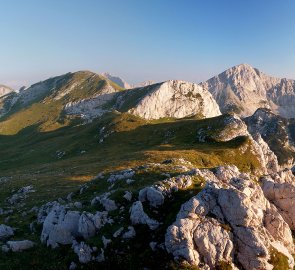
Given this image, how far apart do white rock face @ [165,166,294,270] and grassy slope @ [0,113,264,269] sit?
2.11m

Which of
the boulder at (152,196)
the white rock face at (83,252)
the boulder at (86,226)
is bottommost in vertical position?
the white rock face at (83,252)

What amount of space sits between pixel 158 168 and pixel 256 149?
67496mm

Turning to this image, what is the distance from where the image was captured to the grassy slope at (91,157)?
32206 millimetres

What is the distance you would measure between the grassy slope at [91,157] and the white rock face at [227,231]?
6.92ft

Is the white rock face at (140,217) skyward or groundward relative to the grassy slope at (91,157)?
skyward

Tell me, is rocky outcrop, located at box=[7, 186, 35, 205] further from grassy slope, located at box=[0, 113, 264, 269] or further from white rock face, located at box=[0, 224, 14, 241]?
white rock face, located at box=[0, 224, 14, 241]

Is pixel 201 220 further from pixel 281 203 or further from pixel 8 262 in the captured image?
pixel 8 262

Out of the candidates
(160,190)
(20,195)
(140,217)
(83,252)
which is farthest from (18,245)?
(20,195)

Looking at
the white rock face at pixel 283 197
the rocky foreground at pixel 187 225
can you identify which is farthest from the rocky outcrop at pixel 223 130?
the rocky foreground at pixel 187 225

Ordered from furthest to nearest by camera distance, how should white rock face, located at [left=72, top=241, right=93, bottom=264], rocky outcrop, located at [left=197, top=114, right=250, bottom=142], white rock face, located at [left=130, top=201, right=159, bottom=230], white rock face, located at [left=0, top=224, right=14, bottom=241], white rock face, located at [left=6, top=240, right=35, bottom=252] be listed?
rocky outcrop, located at [left=197, top=114, right=250, bottom=142]
white rock face, located at [left=0, top=224, right=14, bottom=241]
white rock face, located at [left=6, top=240, right=35, bottom=252]
white rock face, located at [left=130, top=201, right=159, bottom=230]
white rock face, located at [left=72, top=241, right=93, bottom=264]

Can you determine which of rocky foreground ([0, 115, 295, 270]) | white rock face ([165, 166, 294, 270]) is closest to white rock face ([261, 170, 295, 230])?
rocky foreground ([0, 115, 295, 270])

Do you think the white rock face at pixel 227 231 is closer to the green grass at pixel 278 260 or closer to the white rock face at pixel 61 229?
the green grass at pixel 278 260

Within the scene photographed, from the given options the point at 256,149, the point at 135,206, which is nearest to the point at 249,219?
the point at 135,206

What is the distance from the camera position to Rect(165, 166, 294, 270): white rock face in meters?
28.1
